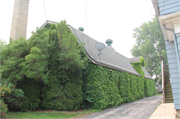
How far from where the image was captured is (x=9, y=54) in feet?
27.4

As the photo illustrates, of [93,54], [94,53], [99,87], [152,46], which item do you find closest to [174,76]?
[99,87]

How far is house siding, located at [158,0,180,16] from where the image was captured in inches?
189

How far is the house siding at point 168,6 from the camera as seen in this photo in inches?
189

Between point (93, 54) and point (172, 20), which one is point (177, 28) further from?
point (93, 54)

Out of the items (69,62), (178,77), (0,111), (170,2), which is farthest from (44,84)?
(170,2)

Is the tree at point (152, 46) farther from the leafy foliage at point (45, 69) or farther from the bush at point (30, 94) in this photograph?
the bush at point (30, 94)

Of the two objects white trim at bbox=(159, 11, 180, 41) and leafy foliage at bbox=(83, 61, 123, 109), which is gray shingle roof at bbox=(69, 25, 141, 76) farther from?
white trim at bbox=(159, 11, 180, 41)

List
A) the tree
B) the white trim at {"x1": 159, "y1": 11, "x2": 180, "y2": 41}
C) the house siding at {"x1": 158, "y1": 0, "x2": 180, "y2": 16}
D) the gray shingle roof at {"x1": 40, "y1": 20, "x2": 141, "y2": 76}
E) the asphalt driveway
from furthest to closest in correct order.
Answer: the tree, the gray shingle roof at {"x1": 40, "y1": 20, "x2": 141, "y2": 76}, the asphalt driveway, the house siding at {"x1": 158, "y1": 0, "x2": 180, "y2": 16}, the white trim at {"x1": 159, "y1": 11, "x2": 180, "y2": 41}

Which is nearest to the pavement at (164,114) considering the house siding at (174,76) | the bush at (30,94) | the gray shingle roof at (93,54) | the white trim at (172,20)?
→ the house siding at (174,76)

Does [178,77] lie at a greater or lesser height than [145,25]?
lesser

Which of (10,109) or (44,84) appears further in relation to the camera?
(44,84)

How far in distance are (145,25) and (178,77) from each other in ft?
122

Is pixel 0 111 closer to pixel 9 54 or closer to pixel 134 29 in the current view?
pixel 9 54

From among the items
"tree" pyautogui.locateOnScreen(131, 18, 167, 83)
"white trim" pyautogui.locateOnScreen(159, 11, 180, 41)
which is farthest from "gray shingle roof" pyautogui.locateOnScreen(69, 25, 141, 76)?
"tree" pyautogui.locateOnScreen(131, 18, 167, 83)
